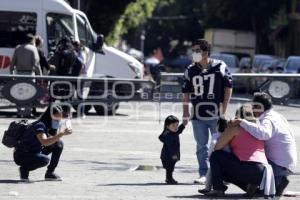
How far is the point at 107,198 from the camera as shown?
37.2ft

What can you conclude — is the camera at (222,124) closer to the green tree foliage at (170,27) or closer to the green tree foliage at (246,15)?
the green tree foliage at (246,15)

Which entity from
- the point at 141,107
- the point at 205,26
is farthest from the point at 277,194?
the point at 205,26

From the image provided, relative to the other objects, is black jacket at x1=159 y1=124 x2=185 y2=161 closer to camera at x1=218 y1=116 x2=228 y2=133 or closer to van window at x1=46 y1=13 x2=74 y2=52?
camera at x1=218 y1=116 x2=228 y2=133

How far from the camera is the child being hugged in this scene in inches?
507

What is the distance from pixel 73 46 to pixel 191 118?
11.0 metres

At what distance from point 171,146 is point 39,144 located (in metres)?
1.67

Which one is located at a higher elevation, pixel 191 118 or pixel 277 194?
pixel 191 118

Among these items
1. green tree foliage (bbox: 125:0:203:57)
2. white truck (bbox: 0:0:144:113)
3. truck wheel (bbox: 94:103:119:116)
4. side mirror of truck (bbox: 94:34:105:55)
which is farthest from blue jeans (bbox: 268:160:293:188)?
green tree foliage (bbox: 125:0:203:57)

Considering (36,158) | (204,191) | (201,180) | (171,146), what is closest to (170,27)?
(171,146)

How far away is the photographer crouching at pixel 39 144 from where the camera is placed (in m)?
12.6

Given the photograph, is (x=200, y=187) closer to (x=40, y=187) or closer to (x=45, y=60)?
(x=40, y=187)

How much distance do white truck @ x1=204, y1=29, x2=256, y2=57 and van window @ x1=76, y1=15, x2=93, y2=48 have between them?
35.0 metres

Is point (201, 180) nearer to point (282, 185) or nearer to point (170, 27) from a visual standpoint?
point (282, 185)

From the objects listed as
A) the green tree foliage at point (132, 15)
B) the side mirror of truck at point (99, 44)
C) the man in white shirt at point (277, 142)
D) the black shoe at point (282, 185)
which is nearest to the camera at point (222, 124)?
the man in white shirt at point (277, 142)
